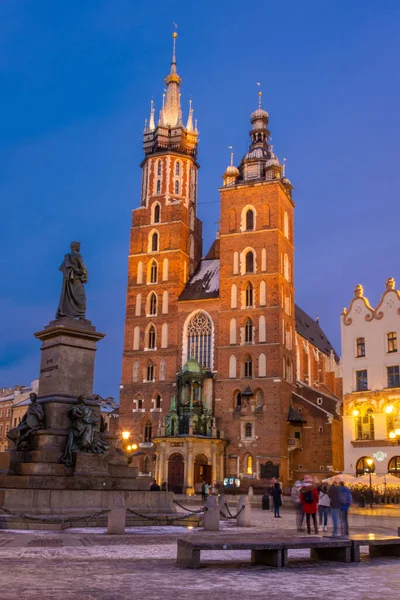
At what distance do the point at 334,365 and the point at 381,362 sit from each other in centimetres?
3701

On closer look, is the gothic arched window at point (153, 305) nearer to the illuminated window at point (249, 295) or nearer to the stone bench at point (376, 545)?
the illuminated window at point (249, 295)

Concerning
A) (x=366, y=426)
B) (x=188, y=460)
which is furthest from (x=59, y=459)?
(x=188, y=460)

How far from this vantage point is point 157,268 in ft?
206

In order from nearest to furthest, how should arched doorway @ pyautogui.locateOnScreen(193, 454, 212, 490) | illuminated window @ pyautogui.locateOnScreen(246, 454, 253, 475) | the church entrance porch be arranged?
the church entrance porch, arched doorway @ pyautogui.locateOnScreen(193, 454, 212, 490), illuminated window @ pyautogui.locateOnScreen(246, 454, 253, 475)

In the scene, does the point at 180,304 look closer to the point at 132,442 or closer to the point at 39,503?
the point at 132,442

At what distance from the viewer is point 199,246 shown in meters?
67.4

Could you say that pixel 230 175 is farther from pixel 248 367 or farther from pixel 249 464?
pixel 249 464

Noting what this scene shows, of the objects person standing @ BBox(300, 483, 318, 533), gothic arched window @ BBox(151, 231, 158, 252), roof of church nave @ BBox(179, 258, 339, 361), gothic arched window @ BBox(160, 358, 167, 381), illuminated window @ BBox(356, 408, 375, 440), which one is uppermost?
gothic arched window @ BBox(151, 231, 158, 252)

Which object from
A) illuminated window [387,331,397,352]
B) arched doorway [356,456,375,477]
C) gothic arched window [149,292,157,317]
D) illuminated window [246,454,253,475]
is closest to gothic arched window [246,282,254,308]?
gothic arched window [149,292,157,317]

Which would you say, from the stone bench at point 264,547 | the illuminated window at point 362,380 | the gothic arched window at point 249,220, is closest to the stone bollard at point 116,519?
the stone bench at point 264,547

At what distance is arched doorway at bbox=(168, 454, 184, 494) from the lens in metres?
53.0

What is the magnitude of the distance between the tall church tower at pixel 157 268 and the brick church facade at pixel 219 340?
0.10 meters

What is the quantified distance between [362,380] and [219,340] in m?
17.5

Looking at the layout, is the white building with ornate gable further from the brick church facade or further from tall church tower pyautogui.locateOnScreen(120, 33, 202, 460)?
tall church tower pyautogui.locateOnScreen(120, 33, 202, 460)
